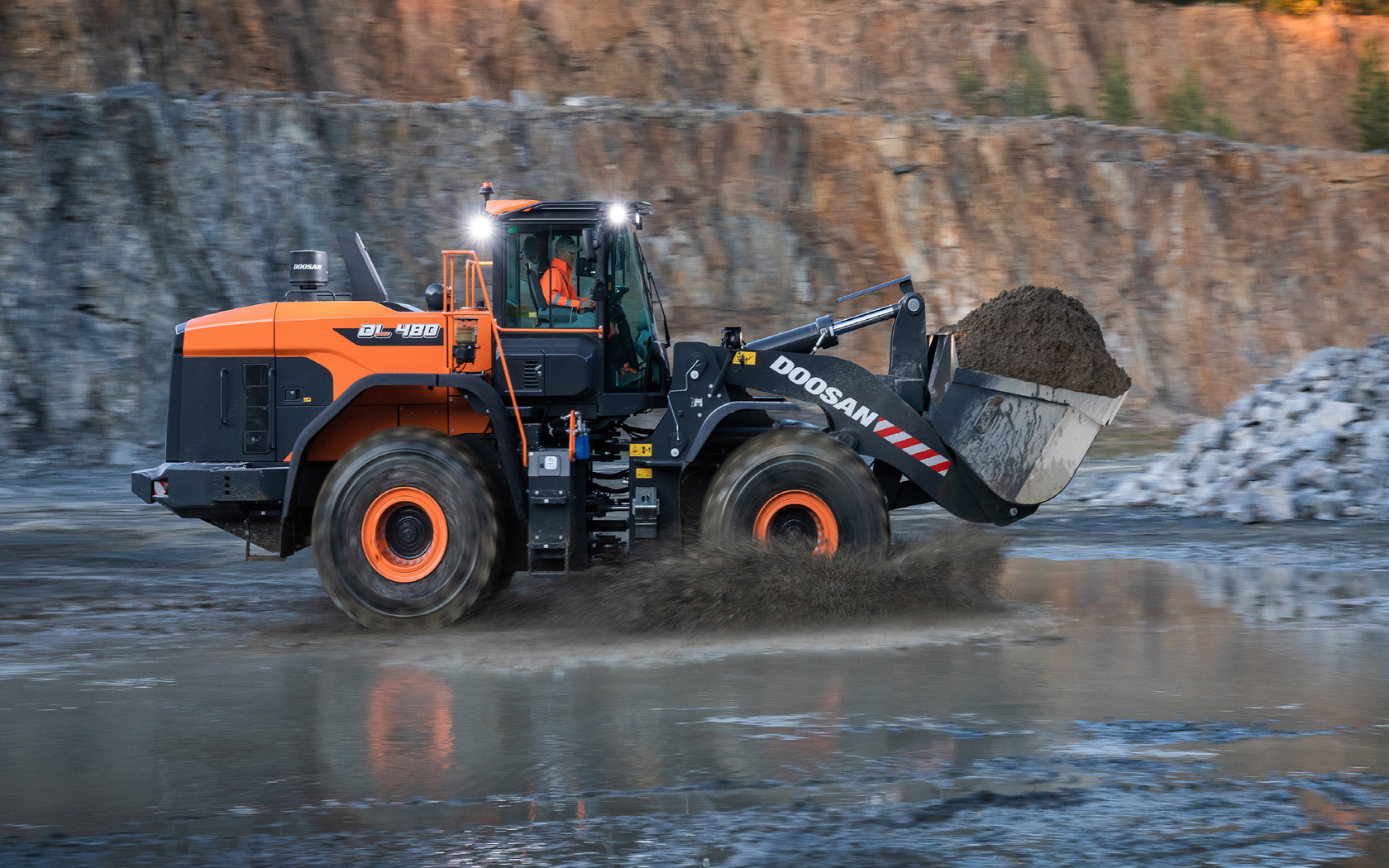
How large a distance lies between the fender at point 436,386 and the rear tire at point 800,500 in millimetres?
1384

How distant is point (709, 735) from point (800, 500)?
3.22 metres

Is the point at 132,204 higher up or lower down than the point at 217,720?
higher up

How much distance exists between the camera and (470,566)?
30.4 ft

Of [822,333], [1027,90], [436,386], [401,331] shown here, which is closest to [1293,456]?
[822,333]

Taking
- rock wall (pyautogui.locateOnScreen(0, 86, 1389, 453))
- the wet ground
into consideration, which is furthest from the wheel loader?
rock wall (pyautogui.locateOnScreen(0, 86, 1389, 453))

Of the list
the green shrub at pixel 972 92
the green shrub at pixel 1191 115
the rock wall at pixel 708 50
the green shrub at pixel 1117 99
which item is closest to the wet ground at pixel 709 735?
the rock wall at pixel 708 50

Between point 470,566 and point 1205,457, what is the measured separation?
34.0ft

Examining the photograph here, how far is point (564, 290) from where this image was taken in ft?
31.9

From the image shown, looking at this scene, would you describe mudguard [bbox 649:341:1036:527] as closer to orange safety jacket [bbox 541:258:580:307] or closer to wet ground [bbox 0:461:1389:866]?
wet ground [bbox 0:461:1389:866]

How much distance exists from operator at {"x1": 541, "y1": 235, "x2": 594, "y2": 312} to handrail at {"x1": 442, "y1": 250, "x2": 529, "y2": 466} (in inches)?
16.0

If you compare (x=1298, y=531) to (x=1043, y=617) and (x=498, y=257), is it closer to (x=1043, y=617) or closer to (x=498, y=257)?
(x=1043, y=617)

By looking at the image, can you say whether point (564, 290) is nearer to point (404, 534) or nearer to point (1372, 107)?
point (404, 534)

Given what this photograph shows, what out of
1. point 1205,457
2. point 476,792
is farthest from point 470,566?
point 1205,457

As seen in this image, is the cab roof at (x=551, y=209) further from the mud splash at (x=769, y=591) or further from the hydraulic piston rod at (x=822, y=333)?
the mud splash at (x=769, y=591)
